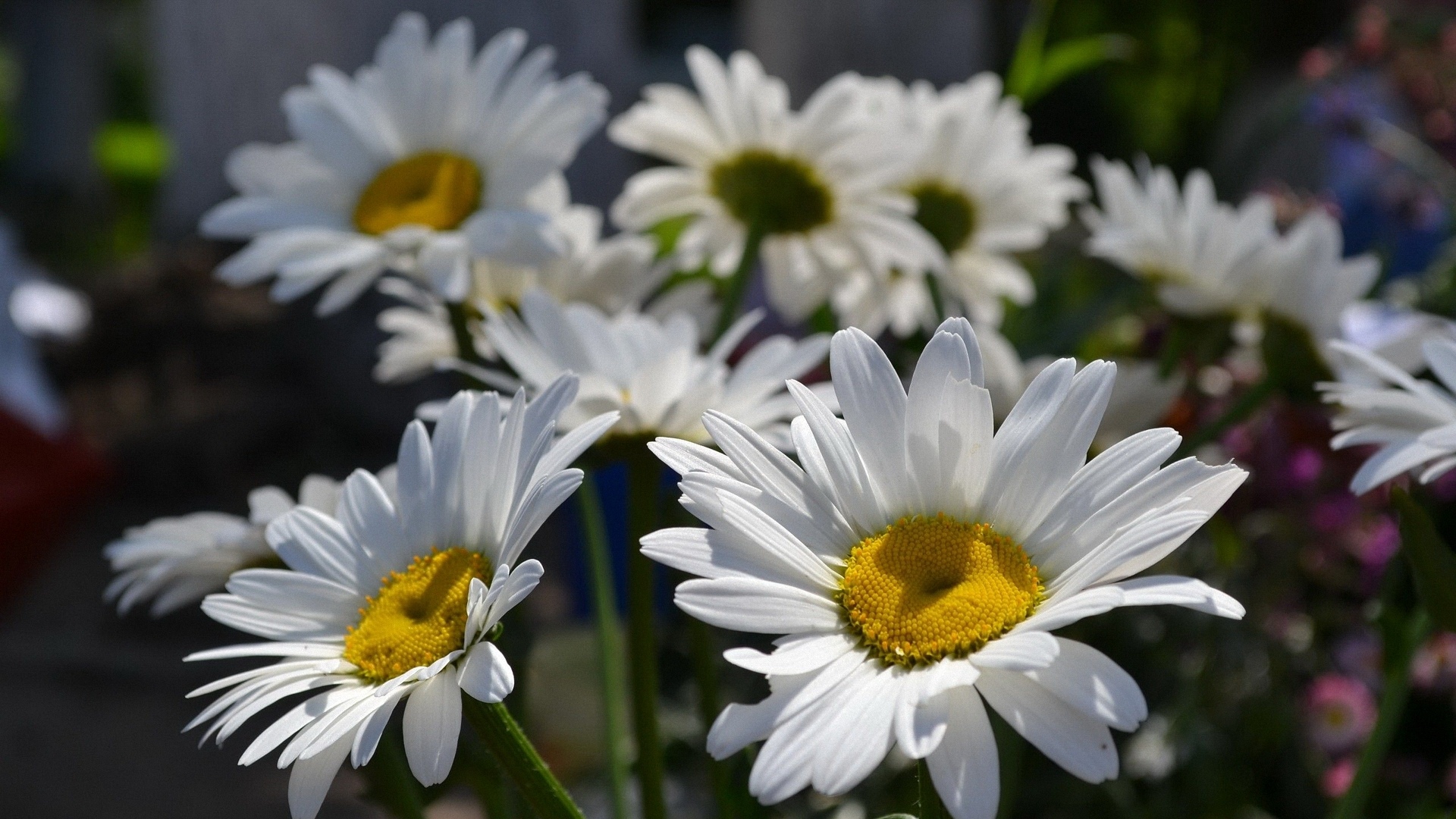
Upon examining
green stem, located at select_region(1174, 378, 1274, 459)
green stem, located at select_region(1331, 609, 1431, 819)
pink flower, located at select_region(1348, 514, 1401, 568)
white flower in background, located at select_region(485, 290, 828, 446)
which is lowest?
pink flower, located at select_region(1348, 514, 1401, 568)

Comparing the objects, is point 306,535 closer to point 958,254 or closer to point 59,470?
point 958,254

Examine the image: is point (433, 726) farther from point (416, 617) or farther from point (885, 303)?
point (885, 303)

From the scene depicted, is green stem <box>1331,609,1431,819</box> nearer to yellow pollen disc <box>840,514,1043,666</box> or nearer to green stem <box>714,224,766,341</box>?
yellow pollen disc <box>840,514,1043,666</box>

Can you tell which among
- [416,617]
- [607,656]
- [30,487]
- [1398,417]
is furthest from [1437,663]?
[30,487]

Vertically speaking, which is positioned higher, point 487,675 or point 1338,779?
point 487,675

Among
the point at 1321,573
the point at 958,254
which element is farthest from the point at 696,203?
the point at 1321,573

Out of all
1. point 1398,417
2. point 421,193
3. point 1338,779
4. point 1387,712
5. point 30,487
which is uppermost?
point 421,193

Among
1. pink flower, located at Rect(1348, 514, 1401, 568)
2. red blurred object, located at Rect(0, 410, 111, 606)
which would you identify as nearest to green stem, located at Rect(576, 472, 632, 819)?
pink flower, located at Rect(1348, 514, 1401, 568)
